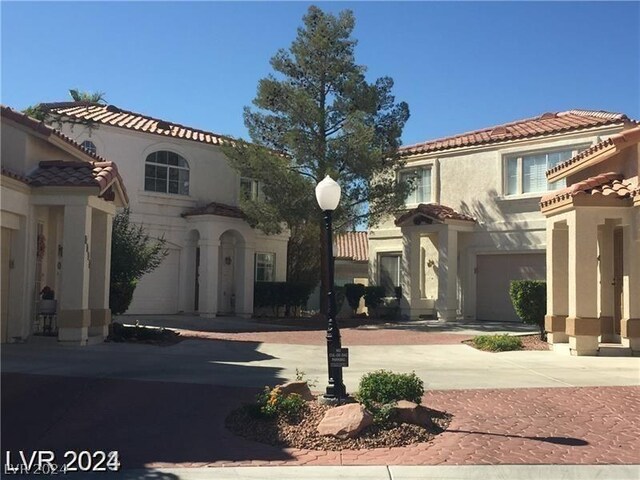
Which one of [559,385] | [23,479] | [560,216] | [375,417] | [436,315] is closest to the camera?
[23,479]

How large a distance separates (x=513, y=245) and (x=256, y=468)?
17691 mm

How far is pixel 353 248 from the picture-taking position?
37.9 meters

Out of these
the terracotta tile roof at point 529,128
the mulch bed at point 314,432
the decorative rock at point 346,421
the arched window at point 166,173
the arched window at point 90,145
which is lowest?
the mulch bed at point 314,432

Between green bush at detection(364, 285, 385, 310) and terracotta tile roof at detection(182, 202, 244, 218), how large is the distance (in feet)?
18.4

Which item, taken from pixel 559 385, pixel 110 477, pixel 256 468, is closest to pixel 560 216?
pixel 559 385

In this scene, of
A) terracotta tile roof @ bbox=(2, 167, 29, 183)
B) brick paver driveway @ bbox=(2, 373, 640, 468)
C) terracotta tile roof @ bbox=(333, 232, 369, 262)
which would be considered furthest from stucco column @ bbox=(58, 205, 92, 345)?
terracotta tile roof @ bbox=(333, 232, 369, 262)

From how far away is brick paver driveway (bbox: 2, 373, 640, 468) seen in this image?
22.5ft

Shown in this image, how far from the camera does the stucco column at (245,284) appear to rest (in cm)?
2448

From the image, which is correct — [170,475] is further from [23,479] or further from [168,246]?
[168,246]

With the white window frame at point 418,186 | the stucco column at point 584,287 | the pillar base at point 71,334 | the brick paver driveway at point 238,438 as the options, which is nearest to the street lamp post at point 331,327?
the brick paver driveway at point 238,438

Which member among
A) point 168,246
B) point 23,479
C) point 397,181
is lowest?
point 23,479

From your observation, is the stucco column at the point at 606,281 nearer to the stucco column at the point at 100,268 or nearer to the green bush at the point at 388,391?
the green bush at the point at 388,391

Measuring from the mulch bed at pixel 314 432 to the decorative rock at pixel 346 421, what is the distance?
2.4 inches

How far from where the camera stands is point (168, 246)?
2353 centimetres
